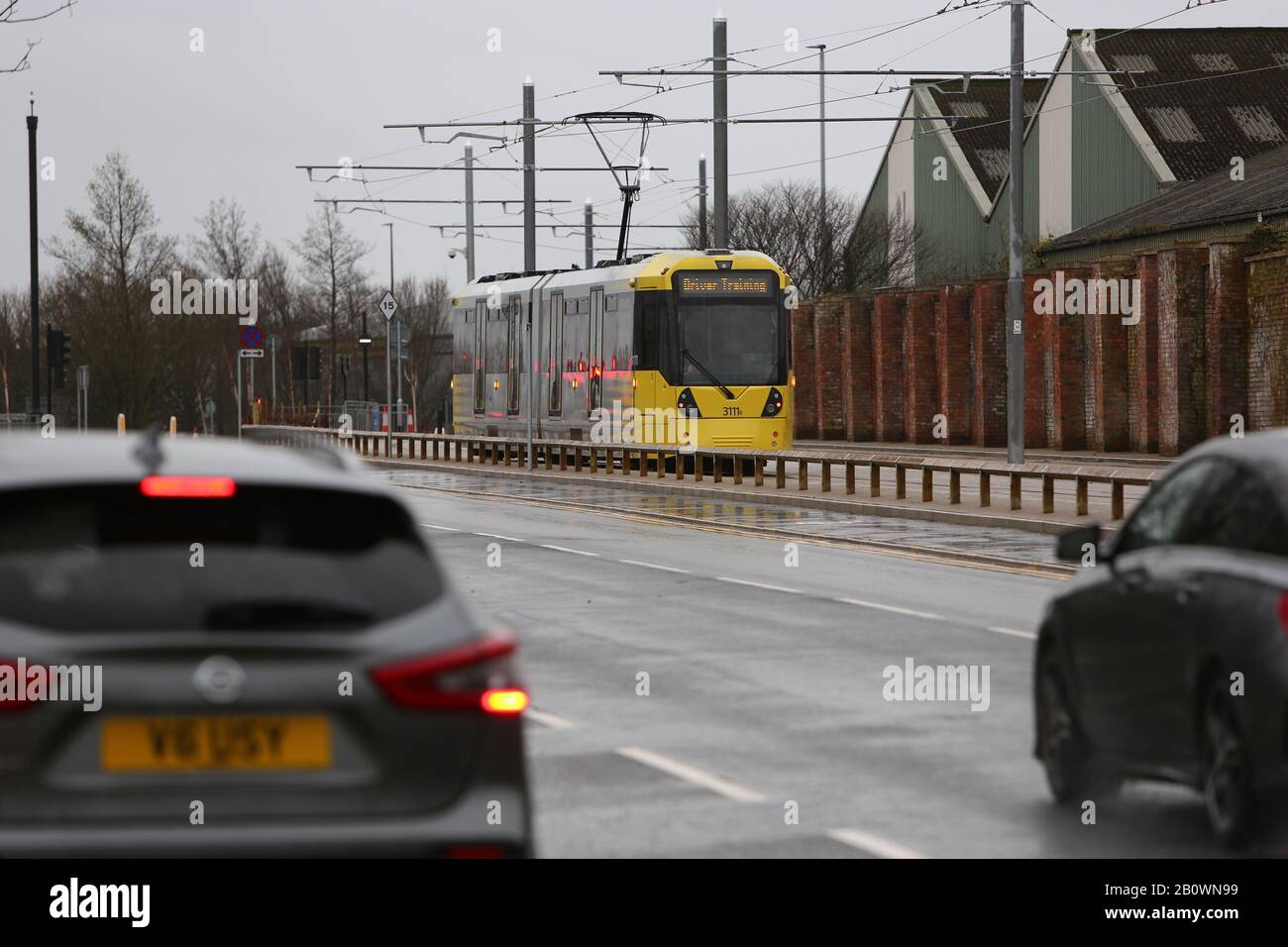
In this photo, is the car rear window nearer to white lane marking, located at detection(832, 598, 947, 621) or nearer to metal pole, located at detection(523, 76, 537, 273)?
white lane marking, located at detection(832, 598, 947, 621)

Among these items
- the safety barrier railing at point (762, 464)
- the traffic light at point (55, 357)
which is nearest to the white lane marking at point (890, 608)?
the safety barrier railing at point (762, 464)

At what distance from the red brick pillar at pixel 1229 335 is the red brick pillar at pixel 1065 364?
233 inches

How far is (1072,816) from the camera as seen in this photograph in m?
8.78

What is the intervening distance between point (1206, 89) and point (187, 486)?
71282mm

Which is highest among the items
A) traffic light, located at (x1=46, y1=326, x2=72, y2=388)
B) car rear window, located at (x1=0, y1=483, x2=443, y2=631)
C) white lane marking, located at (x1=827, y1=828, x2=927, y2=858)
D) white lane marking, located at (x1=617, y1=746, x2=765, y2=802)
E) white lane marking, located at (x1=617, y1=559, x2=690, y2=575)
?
traffic light, located at (x1=46, y1=326, x2=72, y2=388)

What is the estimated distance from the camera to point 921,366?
206ft

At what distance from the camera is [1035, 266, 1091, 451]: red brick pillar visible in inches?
2052

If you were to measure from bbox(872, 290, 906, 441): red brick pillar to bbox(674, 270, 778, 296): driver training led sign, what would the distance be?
965 inches

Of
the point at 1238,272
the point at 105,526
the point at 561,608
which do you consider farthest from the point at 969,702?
the point at 1238,272

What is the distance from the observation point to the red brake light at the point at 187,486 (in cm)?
539

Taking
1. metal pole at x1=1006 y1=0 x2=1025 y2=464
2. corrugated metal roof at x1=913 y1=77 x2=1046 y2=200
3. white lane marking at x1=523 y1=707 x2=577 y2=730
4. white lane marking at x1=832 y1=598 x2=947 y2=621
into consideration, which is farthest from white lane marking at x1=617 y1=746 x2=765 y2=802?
corrugated metal roof at x1=913 y1=77 x2=1046 y2=200

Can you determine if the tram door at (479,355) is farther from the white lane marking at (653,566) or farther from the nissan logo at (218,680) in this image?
the nissan logo at (218,680)

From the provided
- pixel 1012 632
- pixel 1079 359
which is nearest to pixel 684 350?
pixel 1079 359
